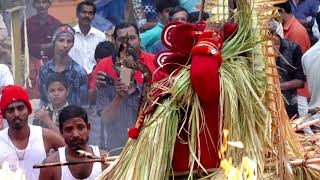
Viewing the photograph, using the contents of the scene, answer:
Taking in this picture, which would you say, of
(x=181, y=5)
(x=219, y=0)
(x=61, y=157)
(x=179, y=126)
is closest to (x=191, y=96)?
Result: (x=179, y=126)

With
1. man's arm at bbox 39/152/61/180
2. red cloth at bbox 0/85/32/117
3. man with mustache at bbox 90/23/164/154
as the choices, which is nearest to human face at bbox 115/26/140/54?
man with mustache at bbox 90/23/164/154

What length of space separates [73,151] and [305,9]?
3400 millimetres

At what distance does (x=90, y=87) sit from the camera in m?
9.23

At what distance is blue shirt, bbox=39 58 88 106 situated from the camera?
9.23 m

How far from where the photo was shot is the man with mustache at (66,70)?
9242mm

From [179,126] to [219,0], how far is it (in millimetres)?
667

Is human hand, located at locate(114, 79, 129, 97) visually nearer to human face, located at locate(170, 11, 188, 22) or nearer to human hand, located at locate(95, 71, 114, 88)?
human hand, located at locate(95, 71, 114, 88)

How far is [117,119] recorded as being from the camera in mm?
8891

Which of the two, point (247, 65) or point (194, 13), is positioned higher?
point (194, 13)

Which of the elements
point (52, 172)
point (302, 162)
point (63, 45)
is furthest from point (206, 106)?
point (63, 45)

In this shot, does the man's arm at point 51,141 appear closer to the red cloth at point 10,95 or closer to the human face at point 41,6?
the red cloth at point 10,95

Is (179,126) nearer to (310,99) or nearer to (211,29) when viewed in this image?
(211,29)

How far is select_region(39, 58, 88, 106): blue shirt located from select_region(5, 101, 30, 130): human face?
4.25 feet

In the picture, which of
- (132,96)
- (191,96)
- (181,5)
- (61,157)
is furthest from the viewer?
(181,5)
